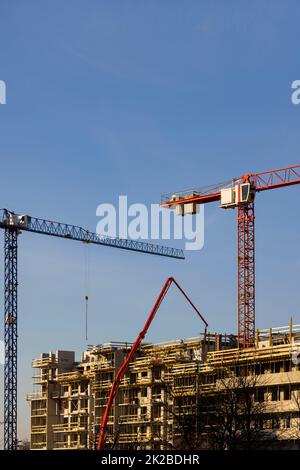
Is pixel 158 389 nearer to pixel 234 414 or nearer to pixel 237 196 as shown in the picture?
pixel 237 196

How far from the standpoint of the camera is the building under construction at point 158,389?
100 m

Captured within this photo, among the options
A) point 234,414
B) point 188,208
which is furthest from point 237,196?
point 234,414

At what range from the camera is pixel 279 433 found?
9744 centimetres

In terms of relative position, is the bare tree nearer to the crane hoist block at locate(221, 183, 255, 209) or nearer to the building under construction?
the building under construction

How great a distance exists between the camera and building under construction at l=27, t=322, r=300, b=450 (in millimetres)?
100125

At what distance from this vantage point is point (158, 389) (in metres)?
126

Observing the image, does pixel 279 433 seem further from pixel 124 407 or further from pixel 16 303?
pixel 16 303

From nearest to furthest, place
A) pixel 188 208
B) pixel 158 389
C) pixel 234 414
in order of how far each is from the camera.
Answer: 1. pixel 234 414
2. pixel 158 389
3. pixel 188 208

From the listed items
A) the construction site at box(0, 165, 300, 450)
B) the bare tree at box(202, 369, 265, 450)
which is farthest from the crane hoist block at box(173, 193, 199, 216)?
the bare tree at box(202, 369, 265, 450)

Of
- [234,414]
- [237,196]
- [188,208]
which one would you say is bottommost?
[234,414]

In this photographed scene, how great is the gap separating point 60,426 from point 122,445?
67.6ft
